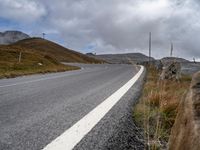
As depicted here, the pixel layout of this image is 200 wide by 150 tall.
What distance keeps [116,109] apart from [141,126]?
5.13ft

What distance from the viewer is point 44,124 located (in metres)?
5.14

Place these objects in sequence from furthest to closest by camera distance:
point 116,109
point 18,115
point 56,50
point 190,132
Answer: point 56,50 → point 116,109 → point 18,115 → point 190,132

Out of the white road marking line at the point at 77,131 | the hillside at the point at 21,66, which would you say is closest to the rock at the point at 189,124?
the white road marking line at the point at 77,131

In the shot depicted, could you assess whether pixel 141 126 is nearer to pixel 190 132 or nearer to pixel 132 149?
pixel 132 149

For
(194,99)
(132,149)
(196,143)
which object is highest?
(194,99)

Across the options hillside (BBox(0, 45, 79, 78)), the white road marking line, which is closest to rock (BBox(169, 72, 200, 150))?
the white road marking line

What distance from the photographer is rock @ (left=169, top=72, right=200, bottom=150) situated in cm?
239

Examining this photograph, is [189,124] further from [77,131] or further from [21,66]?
[21,66]

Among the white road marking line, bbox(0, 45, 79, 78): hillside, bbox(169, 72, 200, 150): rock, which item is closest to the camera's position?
bbox(169, 72, 200, 150): rock

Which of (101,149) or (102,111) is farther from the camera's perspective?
(102,111)

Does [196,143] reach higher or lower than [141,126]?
higher

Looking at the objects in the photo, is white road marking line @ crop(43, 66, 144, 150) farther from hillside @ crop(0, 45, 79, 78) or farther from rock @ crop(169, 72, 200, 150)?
hillside @ crop(0, 45, 79, 78)

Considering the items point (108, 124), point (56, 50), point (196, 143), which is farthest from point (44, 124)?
point (56, 50)

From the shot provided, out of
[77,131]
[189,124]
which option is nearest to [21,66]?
[77,131]
